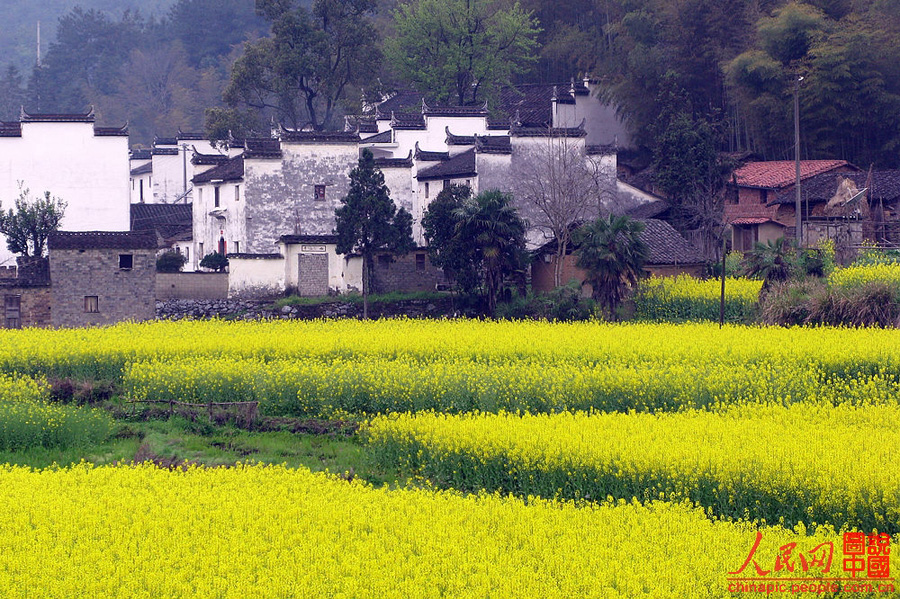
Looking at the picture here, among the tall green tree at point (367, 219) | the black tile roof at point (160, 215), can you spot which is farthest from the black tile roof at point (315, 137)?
the black tile roof at point (160, 215)

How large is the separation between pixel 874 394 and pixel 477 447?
8.02 meters

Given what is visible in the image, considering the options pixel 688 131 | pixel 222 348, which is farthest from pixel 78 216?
pixel 688 131

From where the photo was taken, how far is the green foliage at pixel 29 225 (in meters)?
39.3

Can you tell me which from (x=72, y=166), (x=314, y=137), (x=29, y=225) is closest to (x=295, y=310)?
(x=314, y=137)

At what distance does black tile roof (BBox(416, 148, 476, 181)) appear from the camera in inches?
1581

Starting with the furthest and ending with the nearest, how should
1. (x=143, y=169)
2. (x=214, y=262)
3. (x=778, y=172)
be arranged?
(x=143, y=169) < (x=778, y=172) < (x=214, y=262)

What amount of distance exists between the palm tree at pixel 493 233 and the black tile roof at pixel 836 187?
1328 cm

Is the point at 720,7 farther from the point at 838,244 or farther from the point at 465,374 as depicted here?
the point at 465,374

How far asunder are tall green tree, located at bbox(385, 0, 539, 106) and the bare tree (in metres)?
14.1

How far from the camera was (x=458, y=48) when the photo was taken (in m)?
54.5

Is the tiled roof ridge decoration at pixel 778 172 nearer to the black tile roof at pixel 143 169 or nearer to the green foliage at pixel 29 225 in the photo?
the green foliage at pixel 29 225

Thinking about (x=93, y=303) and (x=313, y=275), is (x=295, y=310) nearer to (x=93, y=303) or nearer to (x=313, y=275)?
(x=313, y=275)

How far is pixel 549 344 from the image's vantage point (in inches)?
965

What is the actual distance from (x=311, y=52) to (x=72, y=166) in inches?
651
